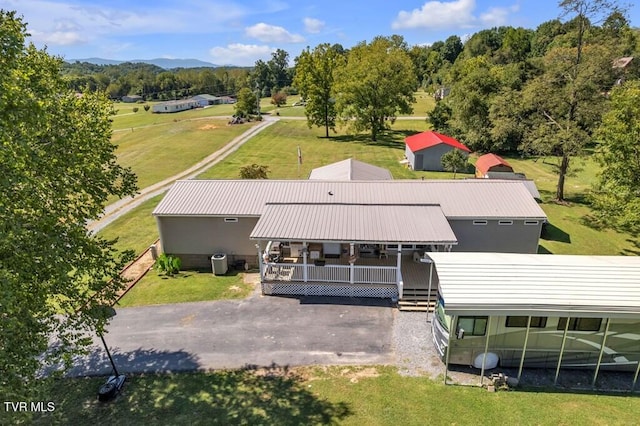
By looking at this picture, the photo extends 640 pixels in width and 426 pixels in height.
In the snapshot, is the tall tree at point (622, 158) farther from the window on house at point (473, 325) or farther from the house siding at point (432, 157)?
the house siding at point (432, 157)

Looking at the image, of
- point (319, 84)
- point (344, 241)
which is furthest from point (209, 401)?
point (319, 84)

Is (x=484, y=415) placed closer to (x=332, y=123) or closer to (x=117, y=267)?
(x=117, y=267)

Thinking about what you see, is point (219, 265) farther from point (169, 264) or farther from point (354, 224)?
point (354, 224)

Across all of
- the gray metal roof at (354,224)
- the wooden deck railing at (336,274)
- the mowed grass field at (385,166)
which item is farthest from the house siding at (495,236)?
the wooden deck railing at (336,274)

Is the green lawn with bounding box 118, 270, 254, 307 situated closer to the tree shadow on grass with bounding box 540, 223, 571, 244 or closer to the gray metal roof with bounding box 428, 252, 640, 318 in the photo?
the gray metal roof with bounding box 428, 252, 640, 318

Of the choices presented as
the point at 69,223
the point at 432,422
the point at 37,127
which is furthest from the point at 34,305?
the point at 432,422

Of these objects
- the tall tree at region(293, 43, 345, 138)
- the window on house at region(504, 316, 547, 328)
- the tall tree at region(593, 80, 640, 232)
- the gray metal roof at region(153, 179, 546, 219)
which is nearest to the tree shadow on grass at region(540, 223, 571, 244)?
the tall tree at region(593, 80, 640, 232)
